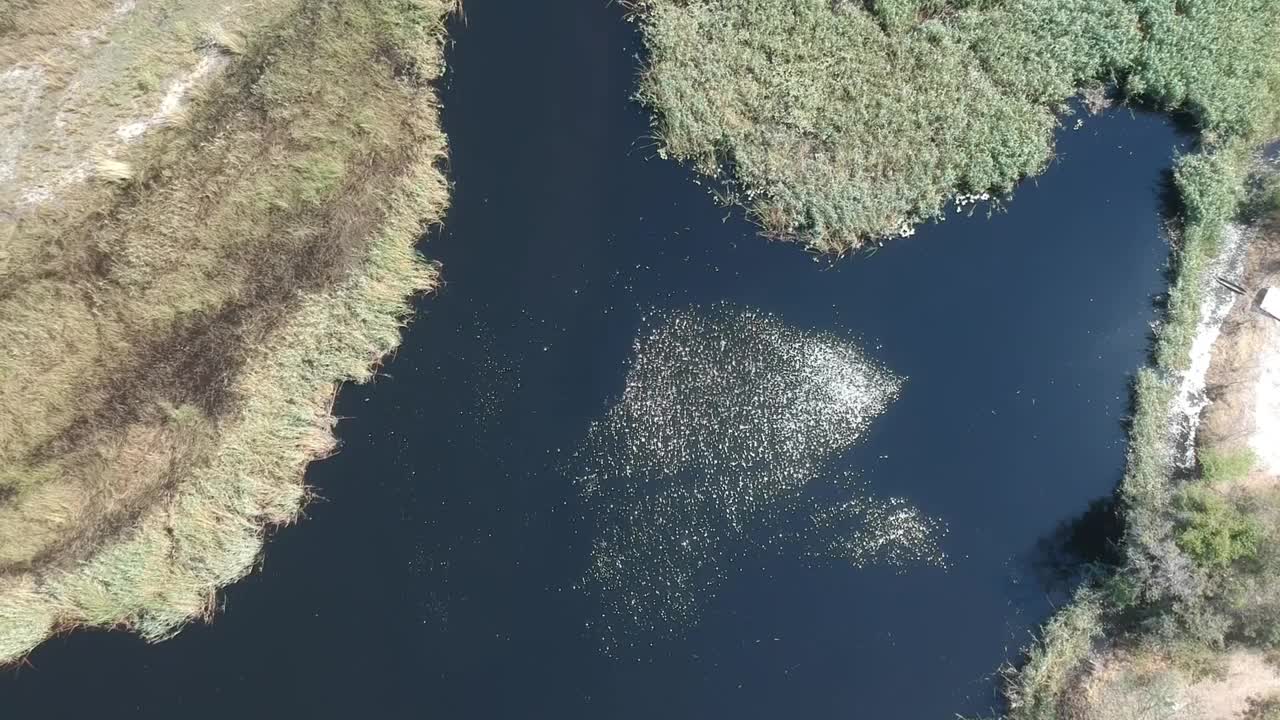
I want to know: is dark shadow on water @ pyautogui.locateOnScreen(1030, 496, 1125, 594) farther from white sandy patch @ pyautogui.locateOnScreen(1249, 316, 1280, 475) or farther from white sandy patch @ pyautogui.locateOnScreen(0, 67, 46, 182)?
white sandy patch @ pyautogui.locateOnScreen(0, 67, 46, 182)

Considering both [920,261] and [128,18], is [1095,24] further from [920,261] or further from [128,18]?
[128,18]

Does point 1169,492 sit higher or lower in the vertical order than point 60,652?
higher

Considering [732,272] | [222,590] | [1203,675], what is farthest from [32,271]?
[1203,675]

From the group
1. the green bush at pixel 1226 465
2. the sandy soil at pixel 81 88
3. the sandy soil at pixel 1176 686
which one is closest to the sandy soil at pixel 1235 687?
the sandy soil at pixel 1176 686

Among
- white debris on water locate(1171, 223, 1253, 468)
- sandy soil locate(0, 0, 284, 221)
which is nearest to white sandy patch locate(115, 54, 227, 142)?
sandy soil locate(0, 0, 284, 221)

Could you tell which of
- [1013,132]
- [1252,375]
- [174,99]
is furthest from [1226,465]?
[174,99]

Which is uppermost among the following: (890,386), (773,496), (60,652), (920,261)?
(920,261)
